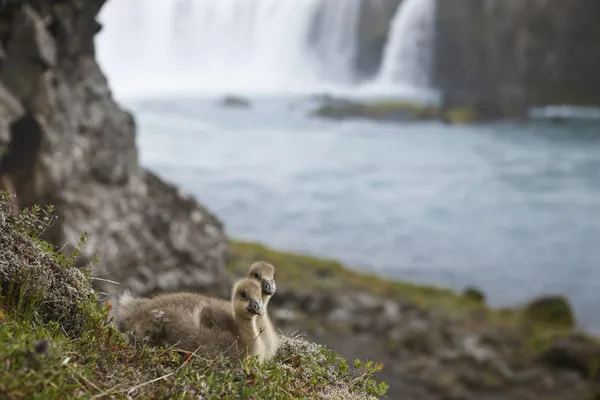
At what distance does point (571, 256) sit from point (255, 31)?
2232 centimetres

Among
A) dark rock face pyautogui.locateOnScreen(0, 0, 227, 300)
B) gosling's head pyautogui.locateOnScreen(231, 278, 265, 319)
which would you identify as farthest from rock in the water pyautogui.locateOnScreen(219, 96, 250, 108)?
gosling's head pyautogui.locateOnScreen(231, 278, 265, 319)

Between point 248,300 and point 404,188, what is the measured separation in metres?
28.0

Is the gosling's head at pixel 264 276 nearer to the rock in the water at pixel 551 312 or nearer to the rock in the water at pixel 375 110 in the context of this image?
the rock in the water at pixel 551 312

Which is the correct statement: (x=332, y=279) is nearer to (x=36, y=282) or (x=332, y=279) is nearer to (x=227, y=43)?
(x=36, y=282)

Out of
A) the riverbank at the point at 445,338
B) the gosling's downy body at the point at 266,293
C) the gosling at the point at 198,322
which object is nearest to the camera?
the gosling at the point at 198,322

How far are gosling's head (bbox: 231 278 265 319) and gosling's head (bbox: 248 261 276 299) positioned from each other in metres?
0.05

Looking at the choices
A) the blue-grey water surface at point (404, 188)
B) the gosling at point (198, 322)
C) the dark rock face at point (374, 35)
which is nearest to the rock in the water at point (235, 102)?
the blue-grey water surface at point (404, 188)

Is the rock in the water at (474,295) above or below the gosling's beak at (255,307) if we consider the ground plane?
below

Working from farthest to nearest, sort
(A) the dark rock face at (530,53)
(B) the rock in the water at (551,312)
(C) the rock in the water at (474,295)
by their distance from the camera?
(A) the dark rock face at (530,53)
(C) the rock in the water at (474,295)
(B) the rock in the water at (551,312)

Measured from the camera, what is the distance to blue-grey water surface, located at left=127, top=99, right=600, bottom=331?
25938 millimetres

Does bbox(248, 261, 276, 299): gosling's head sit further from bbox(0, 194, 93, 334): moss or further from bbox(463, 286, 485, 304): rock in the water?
bbox(463, 286, 485, 304): rock in the water

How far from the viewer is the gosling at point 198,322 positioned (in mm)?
2734

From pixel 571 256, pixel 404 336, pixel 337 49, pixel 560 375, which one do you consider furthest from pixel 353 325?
pixel 337 49

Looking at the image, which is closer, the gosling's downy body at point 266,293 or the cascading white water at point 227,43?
the gosling's downy body at point 266,293
